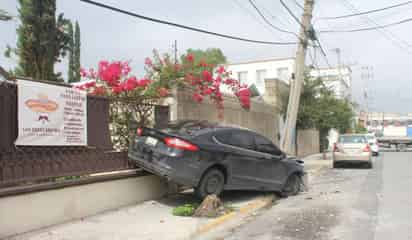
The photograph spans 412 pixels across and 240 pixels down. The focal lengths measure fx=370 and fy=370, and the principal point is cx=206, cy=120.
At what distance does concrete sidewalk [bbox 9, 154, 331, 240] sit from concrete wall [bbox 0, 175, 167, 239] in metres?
0.14

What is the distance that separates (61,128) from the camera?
6719 millimetres

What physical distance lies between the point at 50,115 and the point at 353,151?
14.1 meters

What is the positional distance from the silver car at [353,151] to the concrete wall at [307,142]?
5376mm

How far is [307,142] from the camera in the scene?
82.9ft

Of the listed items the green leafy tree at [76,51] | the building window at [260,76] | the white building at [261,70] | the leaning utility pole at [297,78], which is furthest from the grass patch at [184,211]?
the building window at [260,76]

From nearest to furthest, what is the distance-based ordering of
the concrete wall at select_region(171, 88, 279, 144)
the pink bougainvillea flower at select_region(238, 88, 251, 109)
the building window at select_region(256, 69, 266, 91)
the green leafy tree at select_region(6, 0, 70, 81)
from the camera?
the concrete wall at select_region(171, 88, 279, 144) → the pink bougainvillea flower at select_region(238, 88, 251, 109) → the green leafy tree at select_region(6, 0, 70, 81) → the building window at select_region(256, 69, 266, 91)

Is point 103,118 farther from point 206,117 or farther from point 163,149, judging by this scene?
point 206,117

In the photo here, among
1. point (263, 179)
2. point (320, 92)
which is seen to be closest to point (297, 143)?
point (320, 92)

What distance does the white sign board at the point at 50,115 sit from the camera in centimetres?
607

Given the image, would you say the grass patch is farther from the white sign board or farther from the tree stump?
the white sign board

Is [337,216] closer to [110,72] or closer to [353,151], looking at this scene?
[110,72]

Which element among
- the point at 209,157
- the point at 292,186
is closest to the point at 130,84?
the point at 209,157

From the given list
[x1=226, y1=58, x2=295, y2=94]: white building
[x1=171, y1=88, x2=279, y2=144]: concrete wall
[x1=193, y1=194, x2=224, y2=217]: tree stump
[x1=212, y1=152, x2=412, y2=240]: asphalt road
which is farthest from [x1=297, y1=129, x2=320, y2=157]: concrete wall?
[x1=226, y1=58, x2=295, y2=94]: white building

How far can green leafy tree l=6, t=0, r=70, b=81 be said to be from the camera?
20.4m
